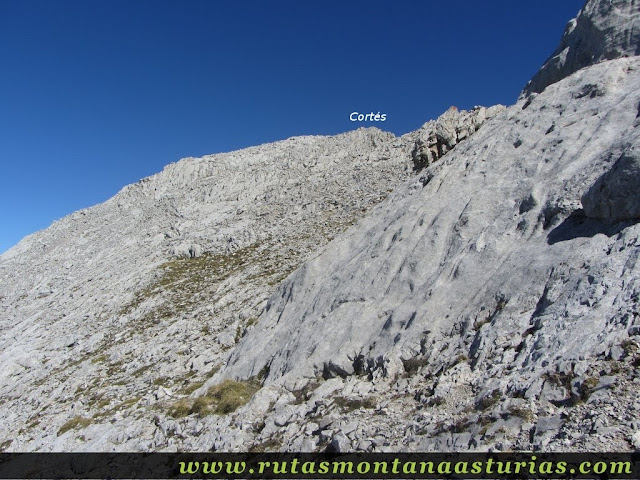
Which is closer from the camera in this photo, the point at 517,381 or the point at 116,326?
the point at 517,381

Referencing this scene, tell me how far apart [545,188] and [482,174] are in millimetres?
4430

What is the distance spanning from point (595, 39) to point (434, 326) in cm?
2274

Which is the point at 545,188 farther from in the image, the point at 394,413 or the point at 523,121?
the point at 394,413

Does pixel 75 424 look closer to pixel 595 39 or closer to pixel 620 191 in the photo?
pixel 620 191

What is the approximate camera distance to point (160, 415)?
19.8 metres

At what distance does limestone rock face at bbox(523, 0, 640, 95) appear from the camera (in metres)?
23.2

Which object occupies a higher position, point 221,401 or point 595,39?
point 595,39

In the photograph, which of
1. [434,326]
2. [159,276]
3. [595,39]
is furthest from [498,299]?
[159,276]

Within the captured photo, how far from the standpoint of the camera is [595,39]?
992 inches

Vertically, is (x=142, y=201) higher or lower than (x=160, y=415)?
higher

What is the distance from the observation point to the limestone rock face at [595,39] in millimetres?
23172

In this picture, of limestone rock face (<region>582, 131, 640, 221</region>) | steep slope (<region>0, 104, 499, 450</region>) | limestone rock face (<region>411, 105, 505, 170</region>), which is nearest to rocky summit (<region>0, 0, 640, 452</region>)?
limestone rock face (<region>582, 131, 640, 221</region>)

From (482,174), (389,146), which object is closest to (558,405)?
(482,174)

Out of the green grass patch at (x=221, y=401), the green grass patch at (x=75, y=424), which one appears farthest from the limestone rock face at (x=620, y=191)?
the green grass patch at (x=75, y=424)
